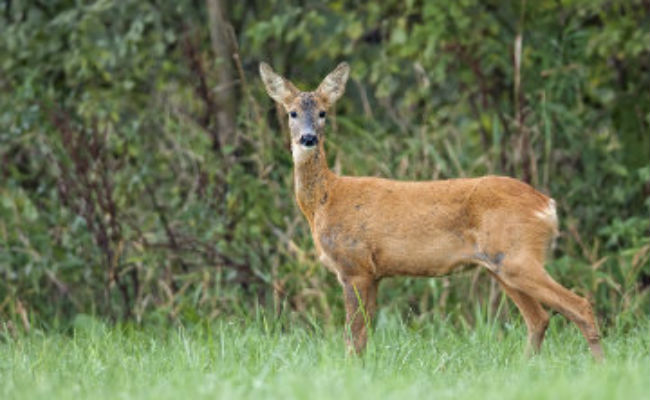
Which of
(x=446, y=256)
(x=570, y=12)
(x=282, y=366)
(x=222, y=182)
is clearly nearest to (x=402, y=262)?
(x=446, y=256)

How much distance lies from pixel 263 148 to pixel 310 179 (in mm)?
1955

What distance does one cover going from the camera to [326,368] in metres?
4.47

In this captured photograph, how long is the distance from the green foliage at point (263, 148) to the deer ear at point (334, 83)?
137cm

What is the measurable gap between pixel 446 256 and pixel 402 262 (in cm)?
23

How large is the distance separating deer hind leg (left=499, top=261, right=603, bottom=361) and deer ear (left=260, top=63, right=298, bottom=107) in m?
1.62

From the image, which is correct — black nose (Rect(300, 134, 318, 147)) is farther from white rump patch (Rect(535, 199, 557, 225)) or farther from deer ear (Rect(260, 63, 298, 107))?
white rump patch (Rect(535, 199, 557, 225))

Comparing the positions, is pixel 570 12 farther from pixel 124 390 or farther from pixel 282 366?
pixel 124 390

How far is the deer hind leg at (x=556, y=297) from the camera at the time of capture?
18.1 feet

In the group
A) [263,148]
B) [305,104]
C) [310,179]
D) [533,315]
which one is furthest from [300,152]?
[263,148]

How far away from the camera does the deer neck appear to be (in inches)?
243

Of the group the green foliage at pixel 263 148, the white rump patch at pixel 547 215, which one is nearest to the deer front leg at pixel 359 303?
the white rump patch at pixel 547 215

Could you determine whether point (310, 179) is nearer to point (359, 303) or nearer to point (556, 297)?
point (359, 303)

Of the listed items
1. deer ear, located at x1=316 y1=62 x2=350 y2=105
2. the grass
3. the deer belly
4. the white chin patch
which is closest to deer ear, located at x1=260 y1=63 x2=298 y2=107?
deer ear, located at x1=316 y1=62 x2=350 y2=105

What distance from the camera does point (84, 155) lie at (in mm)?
8188
